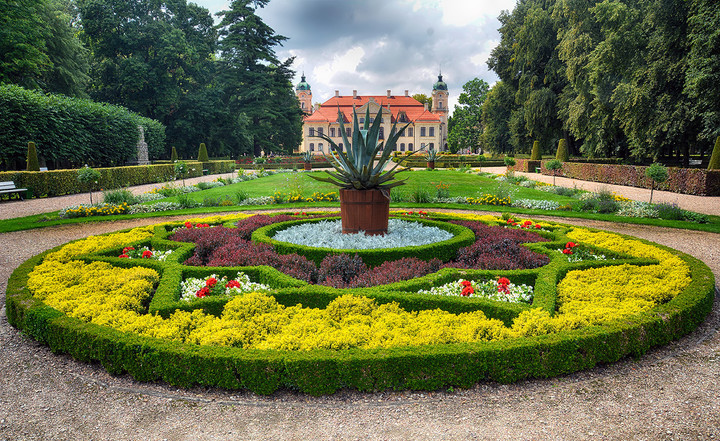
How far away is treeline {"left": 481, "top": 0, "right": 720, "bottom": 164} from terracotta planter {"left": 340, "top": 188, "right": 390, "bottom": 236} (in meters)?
15.7

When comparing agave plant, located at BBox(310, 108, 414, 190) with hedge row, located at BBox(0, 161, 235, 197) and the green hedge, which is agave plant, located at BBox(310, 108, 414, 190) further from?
hedge row, located at BBox(0, 161, 235, 197)

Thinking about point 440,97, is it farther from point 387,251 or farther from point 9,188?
point 387,251

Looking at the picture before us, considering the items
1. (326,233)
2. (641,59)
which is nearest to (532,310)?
(326,233)

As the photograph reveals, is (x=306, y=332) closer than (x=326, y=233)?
Yes

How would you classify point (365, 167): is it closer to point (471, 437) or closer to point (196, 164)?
point (471, 437)

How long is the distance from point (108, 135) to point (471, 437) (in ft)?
88.0

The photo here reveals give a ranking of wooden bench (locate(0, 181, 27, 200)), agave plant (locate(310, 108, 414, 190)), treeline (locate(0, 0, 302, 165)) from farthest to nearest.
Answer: treeline (locate(0, 0, 302, 165))
wooden bench (locate(0, 181, 27, 200))
agave plant (locate(310, 108, 414, 190))

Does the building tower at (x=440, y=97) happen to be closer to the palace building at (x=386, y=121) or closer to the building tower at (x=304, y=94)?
the palace building at (x=386, y=121)

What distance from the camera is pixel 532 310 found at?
12.4ft

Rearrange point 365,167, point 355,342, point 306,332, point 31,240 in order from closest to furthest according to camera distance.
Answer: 1. point 355,342
2. point 306,332
3. point 365,167
4. point 31,240

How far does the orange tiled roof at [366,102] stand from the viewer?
66.2 metres

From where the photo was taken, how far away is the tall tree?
40.8 meters

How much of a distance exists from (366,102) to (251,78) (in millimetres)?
31473

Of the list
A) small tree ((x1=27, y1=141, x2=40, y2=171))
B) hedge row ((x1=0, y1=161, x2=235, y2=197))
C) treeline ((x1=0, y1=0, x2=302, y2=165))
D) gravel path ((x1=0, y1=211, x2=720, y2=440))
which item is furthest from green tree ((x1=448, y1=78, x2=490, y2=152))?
gravel path ((x1=0, y1=211, x2=720, y2=440))
